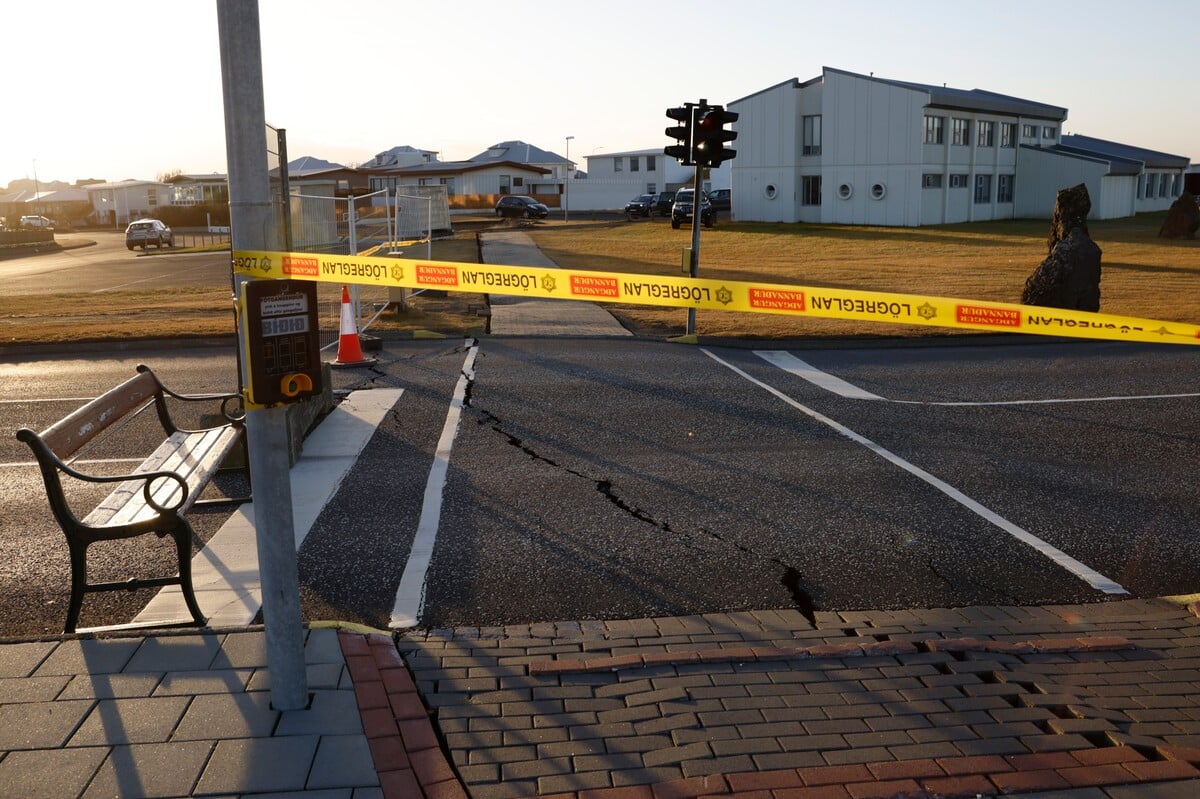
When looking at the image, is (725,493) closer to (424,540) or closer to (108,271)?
(424,540)

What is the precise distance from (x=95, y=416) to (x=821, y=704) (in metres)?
4.45

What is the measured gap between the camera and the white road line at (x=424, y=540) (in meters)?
5.71

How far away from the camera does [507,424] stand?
34.0 feet

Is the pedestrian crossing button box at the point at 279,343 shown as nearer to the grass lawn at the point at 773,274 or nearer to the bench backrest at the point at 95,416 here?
the bench backrest at the point at 95,416

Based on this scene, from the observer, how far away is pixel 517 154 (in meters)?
96.6

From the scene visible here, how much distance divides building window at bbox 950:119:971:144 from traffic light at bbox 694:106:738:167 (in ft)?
123

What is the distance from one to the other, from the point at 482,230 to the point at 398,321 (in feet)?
117

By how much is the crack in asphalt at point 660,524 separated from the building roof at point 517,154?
8794 centimetres

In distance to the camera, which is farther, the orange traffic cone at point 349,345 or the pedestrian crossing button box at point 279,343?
the orange traffic cone at point 349,345

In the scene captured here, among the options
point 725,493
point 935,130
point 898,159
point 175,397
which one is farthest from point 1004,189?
point 175,397

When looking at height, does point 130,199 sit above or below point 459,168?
below

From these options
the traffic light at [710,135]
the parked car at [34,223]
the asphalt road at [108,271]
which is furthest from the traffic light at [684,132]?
the parked car at [34,223]

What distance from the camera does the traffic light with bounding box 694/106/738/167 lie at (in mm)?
16328

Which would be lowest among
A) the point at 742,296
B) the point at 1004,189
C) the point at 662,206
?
the point at 742,296
